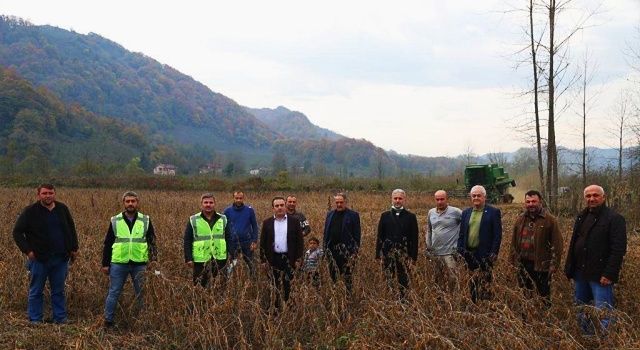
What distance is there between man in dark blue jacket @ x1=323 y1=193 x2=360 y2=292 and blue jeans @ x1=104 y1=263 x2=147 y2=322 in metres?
2.13

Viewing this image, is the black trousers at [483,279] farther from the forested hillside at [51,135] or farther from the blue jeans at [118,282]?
the forested hillside at [51,135]

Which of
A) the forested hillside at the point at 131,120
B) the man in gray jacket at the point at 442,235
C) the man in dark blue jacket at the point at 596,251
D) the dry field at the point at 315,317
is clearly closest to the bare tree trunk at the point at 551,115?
the dry field at the point at 315,317

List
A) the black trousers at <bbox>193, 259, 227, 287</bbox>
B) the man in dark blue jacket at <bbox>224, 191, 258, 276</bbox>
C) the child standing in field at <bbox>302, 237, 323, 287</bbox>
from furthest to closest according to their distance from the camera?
the man in dark blue jacket at <bbox>224, 191, 258, 276</bbox>
the child standing in field at <bbox>302, 237, 323, 287</bbox>
the black trousers at <bbox>193, 259, 227, 287</bbox>

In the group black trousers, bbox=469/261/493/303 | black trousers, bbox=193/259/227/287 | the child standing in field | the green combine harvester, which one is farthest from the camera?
the green combine harvester

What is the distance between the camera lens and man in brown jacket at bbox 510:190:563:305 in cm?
520

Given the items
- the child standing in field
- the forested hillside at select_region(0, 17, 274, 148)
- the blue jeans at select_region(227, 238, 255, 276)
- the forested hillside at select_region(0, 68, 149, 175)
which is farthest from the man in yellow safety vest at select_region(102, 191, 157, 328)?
the forested hillside at select_region(0, 17, 274, 148)

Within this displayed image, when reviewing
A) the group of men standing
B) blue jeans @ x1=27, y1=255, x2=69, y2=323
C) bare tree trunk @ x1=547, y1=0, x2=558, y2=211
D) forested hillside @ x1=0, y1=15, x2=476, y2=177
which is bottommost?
blue jeans @ x1=27, y1=255, x2=69, y2=323

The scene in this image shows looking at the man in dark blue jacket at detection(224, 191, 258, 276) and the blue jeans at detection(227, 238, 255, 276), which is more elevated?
the man in dark blue jacket at detection(224, 191, 258, 276)

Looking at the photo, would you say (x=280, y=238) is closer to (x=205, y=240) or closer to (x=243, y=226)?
(x=205, y=240)

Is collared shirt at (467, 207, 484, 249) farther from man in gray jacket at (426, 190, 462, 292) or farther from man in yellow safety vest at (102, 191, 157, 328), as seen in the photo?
man in yellow safety vest at (102, 191, 157, 328)

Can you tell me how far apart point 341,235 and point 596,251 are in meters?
2.71

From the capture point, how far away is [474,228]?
5.70 metres

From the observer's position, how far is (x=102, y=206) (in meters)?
15.8

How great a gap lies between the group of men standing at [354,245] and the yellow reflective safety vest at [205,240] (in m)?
0.01
